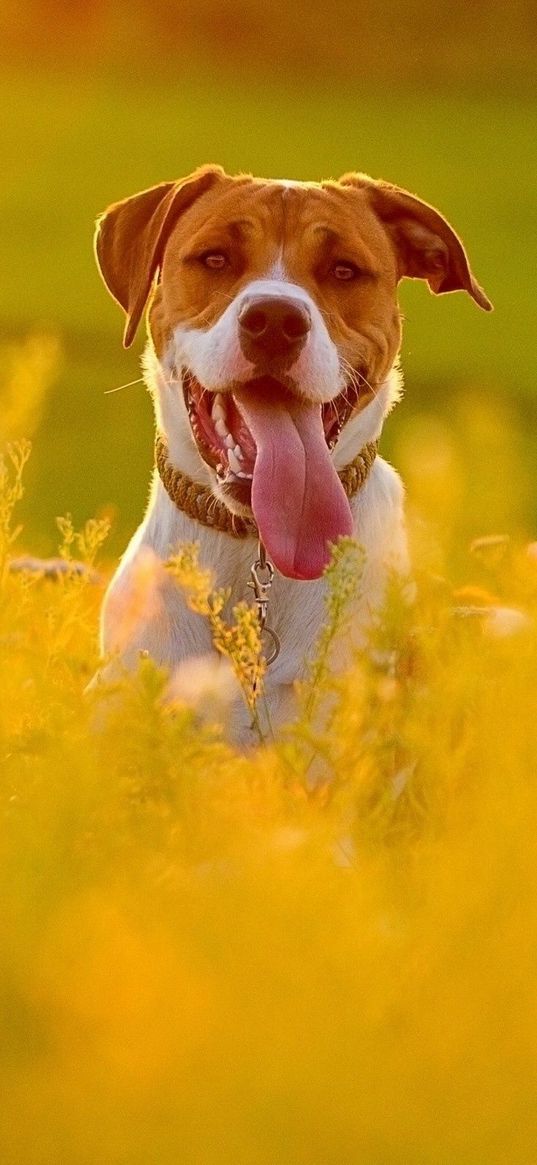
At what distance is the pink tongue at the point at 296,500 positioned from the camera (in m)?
4.11

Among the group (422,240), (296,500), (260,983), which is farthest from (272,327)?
(260,983)

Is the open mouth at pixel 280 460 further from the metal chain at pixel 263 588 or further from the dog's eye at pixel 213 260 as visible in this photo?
the dog's eye at pixel 213 260

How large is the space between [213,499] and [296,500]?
0.30 m

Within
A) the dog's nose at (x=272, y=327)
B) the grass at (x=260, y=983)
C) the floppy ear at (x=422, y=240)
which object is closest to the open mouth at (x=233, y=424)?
the dog's nose at (x=272, y=327)

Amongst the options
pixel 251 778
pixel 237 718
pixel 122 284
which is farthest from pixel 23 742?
pixel 122 284

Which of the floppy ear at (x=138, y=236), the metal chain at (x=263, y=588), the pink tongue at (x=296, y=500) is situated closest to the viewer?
the metal chain at (x=263, y=588)

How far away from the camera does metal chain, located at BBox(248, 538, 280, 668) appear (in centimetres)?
397

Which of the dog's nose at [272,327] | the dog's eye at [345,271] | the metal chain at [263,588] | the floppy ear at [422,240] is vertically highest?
the floppy ear at [422,240]

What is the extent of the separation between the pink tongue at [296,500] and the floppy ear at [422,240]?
1012 millimetres

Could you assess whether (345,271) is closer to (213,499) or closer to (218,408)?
(218,408)

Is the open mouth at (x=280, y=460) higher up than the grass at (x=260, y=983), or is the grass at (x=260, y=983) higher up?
the open mouth at (x=280, y=460)

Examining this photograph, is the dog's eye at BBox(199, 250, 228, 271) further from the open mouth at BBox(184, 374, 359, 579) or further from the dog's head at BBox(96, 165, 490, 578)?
the open mouth at BBox(184, 374, 359, 579)

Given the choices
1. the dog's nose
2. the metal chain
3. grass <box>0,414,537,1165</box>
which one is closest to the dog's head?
the dog's nose

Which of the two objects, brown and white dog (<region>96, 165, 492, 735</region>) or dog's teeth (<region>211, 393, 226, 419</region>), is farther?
dog's teeth (<region>211, 393, 226, 419</region>)
